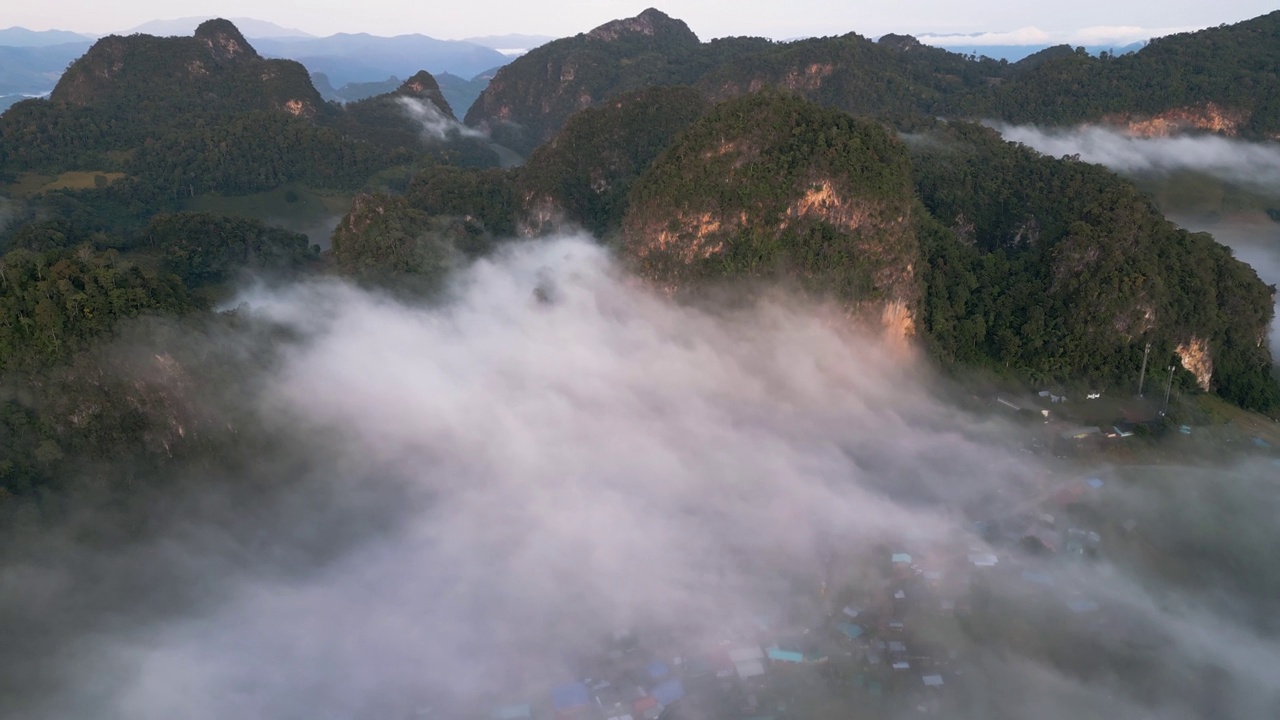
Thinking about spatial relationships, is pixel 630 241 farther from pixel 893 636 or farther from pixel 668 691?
pixel 668 691

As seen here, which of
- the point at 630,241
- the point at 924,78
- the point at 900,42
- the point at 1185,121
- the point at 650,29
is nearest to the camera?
the point at 630,241

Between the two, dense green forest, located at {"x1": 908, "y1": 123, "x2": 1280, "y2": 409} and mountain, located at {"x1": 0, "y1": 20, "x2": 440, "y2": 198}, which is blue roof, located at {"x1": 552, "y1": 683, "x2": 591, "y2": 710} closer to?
dense green forest, located at {"x1": 908, "y1": 123, "x2": 1280, "y2": 409}

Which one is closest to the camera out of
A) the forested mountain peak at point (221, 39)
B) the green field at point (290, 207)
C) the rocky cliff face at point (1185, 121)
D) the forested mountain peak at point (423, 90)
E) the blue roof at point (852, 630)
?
the blue roof at point (852, 630)

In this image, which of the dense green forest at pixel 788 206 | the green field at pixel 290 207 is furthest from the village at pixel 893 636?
the green field at pixel 290 207

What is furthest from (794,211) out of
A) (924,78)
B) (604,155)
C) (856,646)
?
(924,78)

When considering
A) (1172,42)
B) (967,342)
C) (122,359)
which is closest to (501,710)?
(122,359)

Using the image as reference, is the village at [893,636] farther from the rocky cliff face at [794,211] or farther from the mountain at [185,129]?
the mountain at [185,129]
